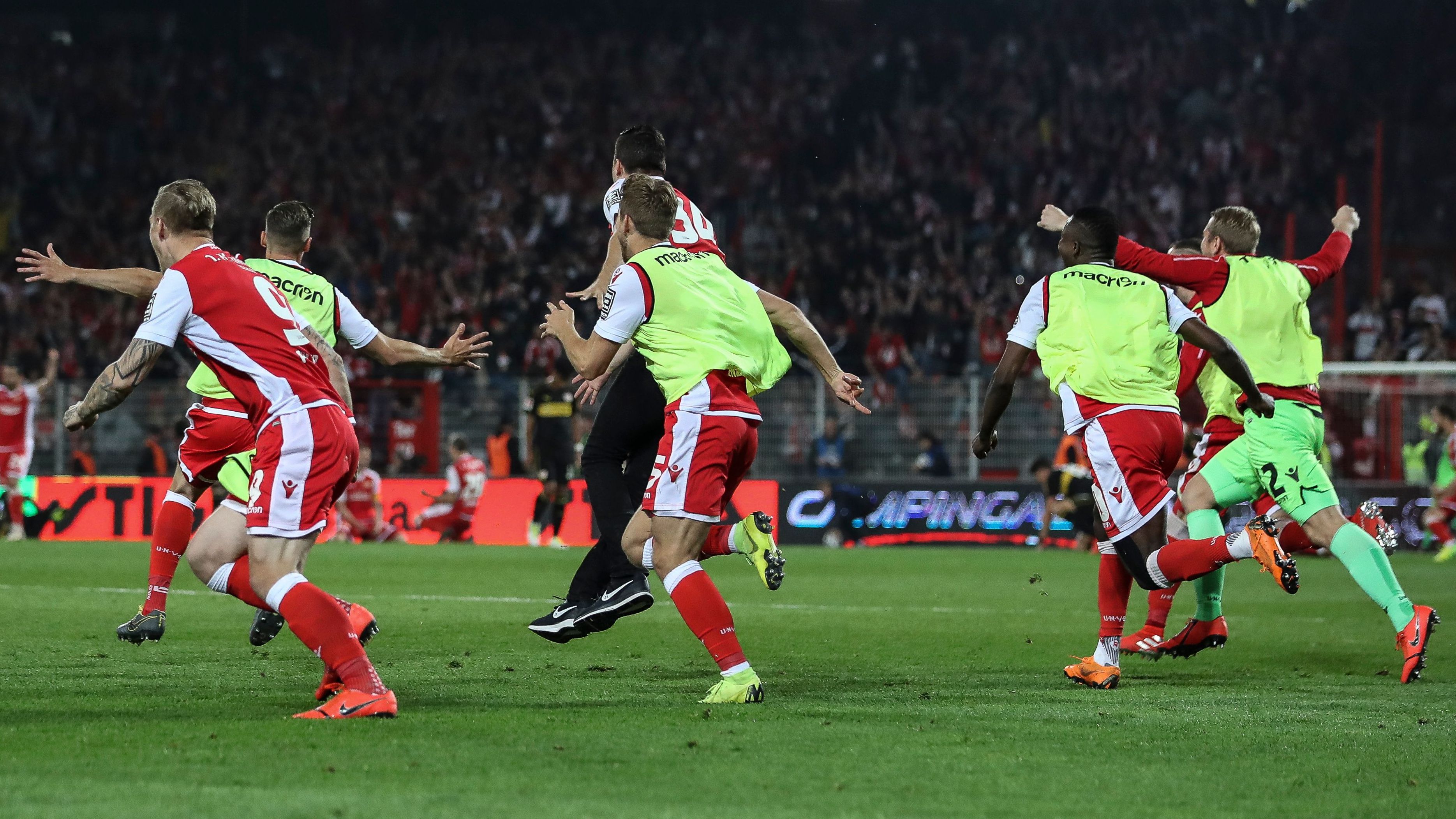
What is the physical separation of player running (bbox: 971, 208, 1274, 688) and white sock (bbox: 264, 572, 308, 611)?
3110 millimetres

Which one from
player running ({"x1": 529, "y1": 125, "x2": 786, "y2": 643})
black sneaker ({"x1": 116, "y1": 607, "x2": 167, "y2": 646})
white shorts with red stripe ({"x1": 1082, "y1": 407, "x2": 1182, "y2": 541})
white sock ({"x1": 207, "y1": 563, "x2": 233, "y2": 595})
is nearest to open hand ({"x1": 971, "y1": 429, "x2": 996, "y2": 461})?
white shorts with red stripe ({"x1": 1082, "y1": 407, "x2": 1182, "y2": 541})

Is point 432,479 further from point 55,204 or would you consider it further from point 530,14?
point 530,14

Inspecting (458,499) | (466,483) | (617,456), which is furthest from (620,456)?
(458,499)

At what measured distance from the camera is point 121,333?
26656 mm

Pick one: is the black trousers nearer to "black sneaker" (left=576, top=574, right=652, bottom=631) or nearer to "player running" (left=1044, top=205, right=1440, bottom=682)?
"black sneaker" (left=576, top=574, right=652, bottom=631)

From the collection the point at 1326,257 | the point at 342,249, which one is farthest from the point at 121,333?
the point at 1326,257

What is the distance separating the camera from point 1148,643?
8.09 metres

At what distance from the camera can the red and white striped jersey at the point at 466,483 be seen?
20.9m

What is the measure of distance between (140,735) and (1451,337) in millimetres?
22292

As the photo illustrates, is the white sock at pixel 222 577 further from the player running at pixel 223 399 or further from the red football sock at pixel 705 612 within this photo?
the red football sock at pixel 705 612

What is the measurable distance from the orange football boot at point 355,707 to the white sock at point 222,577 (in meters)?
1.72

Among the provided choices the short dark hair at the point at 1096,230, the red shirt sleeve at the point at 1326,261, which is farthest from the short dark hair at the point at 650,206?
the red shirt sleeve at the point at 1326,261

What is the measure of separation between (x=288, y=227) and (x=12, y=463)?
13.5 meters

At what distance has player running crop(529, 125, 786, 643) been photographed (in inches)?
282
